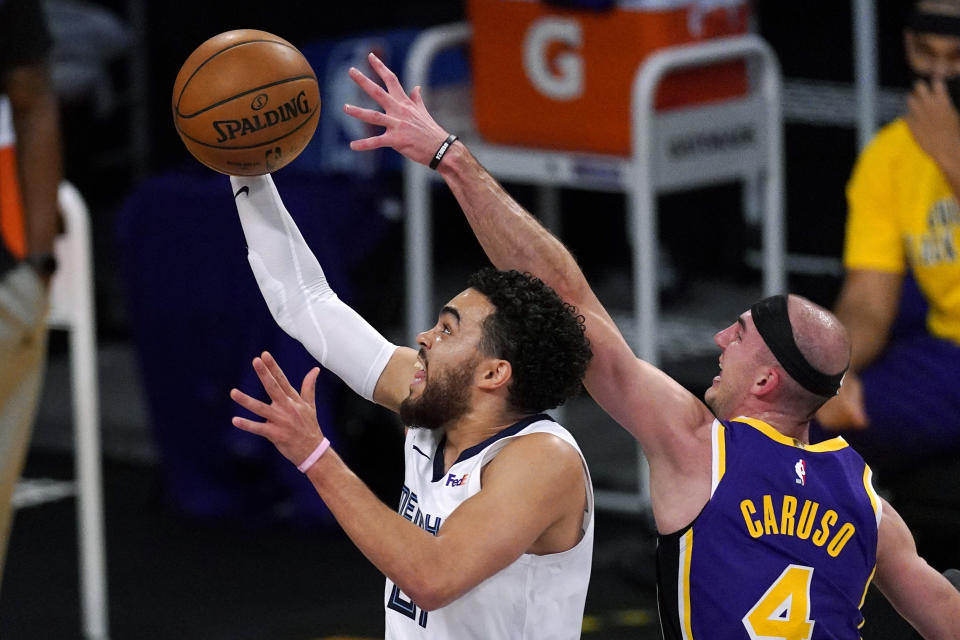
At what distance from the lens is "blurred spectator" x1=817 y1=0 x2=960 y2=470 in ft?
16.2

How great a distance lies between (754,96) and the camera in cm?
590

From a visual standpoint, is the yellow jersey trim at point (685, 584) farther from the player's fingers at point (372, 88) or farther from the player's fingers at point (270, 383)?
the player's fingers at point (372, 88)

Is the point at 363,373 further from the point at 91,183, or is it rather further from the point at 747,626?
the point at 91,183

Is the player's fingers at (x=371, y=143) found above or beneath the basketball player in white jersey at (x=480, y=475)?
above

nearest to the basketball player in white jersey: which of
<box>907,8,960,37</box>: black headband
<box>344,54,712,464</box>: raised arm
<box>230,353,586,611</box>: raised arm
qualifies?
A: <box>230,353,586,611</box>: raised arm

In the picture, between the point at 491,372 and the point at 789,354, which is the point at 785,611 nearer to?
the point at 789,354

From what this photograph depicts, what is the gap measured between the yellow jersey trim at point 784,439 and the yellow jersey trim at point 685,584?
0.78ft

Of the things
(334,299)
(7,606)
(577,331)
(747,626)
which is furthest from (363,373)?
(7,606)

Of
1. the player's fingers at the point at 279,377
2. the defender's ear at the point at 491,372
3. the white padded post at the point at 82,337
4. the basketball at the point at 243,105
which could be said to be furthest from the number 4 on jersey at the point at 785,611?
the white padded post at the point at 82,337

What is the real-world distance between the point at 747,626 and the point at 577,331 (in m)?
0.63

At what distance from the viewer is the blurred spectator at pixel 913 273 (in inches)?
195

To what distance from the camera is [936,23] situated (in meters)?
5.03

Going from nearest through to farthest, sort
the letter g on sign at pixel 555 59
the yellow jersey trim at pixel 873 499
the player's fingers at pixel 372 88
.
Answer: the yellow jersey trim at pixel 873 499 → the player's fingers at pixel 372 88 → the letter g on sign at pixel 555 59

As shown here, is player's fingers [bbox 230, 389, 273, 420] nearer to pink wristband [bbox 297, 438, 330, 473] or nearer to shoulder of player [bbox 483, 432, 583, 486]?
pink wristband [bbox 297, 438, 330, 473]
